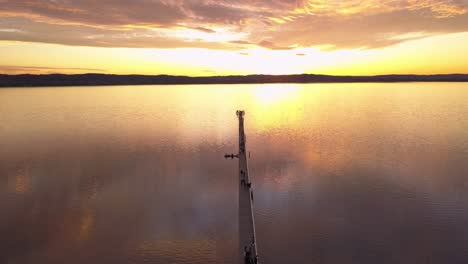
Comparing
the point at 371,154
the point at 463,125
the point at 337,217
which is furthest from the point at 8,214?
the point at 463,125

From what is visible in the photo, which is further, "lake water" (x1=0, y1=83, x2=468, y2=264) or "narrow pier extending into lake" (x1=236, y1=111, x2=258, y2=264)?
"lake water" (x1=0, y1=83, x2=468, y2=264)

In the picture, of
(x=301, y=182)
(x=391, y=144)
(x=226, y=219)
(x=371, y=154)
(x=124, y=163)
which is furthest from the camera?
(x=391, y=144)

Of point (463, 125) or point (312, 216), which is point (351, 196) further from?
point (463, 125)

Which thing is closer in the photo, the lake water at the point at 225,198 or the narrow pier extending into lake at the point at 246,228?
the narrow pier extending into lake at the point at 246,228

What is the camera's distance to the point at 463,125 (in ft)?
198

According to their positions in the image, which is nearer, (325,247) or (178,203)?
(325,247)

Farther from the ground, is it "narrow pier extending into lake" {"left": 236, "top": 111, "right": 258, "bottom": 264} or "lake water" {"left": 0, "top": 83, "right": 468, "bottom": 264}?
"narrow pier extending into lake" {"left": 236, "top": 111, "right": 258, "bottom": 264}

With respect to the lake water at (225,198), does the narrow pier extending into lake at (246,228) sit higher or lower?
higher

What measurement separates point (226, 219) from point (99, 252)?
317 inches

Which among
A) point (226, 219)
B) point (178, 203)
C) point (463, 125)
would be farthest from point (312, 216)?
point (463, 125)

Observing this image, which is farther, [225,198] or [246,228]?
[225,198]

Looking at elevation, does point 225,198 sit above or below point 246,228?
below

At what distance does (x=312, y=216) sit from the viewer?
77.3ft

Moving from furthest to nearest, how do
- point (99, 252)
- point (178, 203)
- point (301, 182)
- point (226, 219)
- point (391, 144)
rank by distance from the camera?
point (391, 144), point (301, 182), point (178, 203), point (226, 219), point (99, 252)
